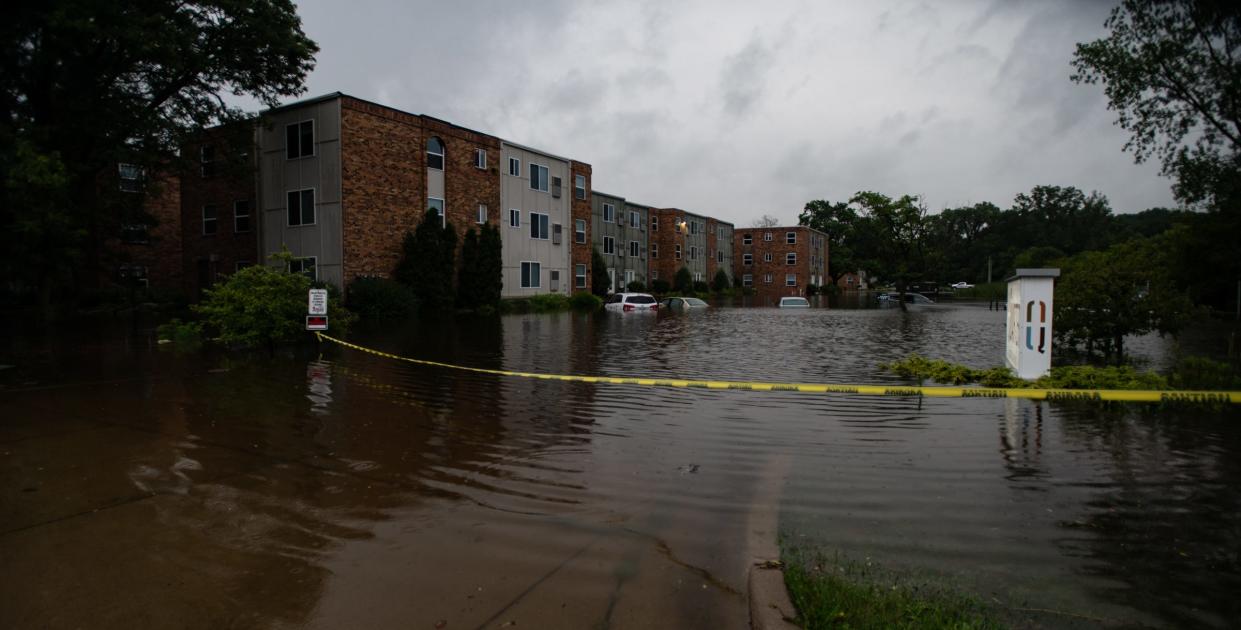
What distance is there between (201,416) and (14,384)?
4.82m

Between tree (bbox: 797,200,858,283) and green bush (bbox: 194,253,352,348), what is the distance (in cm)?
8233

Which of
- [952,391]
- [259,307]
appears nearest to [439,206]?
[259,307]

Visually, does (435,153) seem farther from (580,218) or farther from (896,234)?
(896,234)

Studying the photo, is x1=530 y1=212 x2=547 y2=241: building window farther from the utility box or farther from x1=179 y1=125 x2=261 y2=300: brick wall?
the utility box

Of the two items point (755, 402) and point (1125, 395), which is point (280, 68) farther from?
point (1125, 395)

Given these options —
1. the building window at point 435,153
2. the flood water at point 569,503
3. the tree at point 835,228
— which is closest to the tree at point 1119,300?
the flood water at point 569,503

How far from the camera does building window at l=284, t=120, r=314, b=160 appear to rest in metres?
30.2

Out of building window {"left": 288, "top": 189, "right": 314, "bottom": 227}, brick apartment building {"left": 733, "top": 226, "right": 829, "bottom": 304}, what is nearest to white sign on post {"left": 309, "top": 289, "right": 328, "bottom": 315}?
building window {"left": 288, "top": 189, "right": 314, "bottom": 227}

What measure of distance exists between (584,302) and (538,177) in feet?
26.7

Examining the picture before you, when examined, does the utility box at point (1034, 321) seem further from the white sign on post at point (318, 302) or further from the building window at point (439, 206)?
the building window at point (439, 206)

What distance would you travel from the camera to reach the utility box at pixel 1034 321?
33.8ft

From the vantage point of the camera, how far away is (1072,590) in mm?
3537

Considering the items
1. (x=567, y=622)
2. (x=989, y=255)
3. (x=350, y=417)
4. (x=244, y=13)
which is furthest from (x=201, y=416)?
(x=989, y=255)

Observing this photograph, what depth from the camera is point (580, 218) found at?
149 ft
